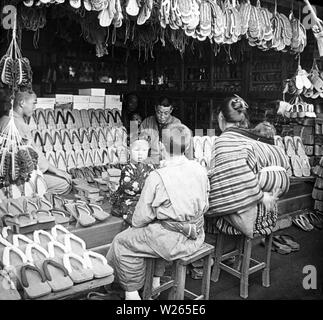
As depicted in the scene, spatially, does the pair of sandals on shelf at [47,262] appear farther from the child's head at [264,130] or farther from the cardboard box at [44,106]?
the cardboard box at [44,106]

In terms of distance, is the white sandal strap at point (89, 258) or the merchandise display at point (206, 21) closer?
the white sandal strap at point (89, 258)

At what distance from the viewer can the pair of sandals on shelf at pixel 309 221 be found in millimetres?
4910

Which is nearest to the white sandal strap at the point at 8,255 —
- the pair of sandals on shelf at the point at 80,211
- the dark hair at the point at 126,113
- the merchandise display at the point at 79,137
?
the pair of sandals on shelf at the point at 80,211

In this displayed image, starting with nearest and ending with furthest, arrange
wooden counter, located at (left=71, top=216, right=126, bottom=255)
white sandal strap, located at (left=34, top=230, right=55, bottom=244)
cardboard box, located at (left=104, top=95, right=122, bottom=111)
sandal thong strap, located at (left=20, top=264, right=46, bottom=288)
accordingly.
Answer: sandal thong strap, located at (left=20, top=264, right=46, bottom=288), white sandal strap, located at (left=34, top=230, right=55, bottom=244), wooden counter, located at (left=71, top=216, right=126, bottom=255), cardboard box, located at (left=104, top=95, right=122, bottom=111)

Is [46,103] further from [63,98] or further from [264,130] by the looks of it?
[264,130]

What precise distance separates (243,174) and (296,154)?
2554mm

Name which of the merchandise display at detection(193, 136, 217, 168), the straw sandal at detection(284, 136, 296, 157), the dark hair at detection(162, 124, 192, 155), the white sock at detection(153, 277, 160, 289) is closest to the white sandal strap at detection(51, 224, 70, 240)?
the white sock at detection(153, 277, 160, 289)

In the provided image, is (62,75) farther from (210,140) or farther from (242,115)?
(242,115)

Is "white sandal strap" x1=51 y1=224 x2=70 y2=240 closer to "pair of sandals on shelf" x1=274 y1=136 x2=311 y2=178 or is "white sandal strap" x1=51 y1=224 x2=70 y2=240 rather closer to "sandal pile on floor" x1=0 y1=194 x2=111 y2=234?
"sandal pile on floor" x1=0 y1=194 x2=111 y2=234

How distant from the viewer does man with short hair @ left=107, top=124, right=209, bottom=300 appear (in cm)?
259

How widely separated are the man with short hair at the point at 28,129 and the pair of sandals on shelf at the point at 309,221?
2.68 m

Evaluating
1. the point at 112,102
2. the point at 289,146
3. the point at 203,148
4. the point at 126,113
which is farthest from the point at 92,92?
the point at 289,146

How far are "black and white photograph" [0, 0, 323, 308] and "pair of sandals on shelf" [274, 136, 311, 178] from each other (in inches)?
0.8
